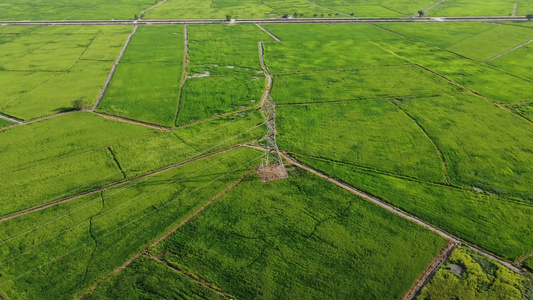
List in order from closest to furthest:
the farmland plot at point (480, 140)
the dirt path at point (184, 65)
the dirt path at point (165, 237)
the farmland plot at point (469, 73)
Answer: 1. the dirt path at point (165, 237)
2. the farmland plot at point (480, 140)
3. the dirt path at point (184, 65)
4. the farmland plot at point (469, 73)

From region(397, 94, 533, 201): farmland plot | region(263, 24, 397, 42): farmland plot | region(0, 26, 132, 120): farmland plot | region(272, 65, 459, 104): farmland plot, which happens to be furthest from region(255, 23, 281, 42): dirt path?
region(397, 94, 533, 201): farmland plot

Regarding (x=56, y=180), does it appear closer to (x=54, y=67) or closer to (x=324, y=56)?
(x=54, y=67)

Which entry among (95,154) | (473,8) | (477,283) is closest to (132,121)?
(95,154)

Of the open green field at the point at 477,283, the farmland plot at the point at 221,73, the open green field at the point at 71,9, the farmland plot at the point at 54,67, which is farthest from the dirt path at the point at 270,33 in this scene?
the open green field at the point at 477,283

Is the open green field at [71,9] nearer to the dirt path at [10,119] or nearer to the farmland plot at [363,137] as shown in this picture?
the dirt path at [10,119]

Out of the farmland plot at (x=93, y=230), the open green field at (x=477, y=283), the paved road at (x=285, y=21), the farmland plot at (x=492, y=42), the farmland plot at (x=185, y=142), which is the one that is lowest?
the open green field at (x=477, y=283)

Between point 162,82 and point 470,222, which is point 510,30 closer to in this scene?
point 470,222
